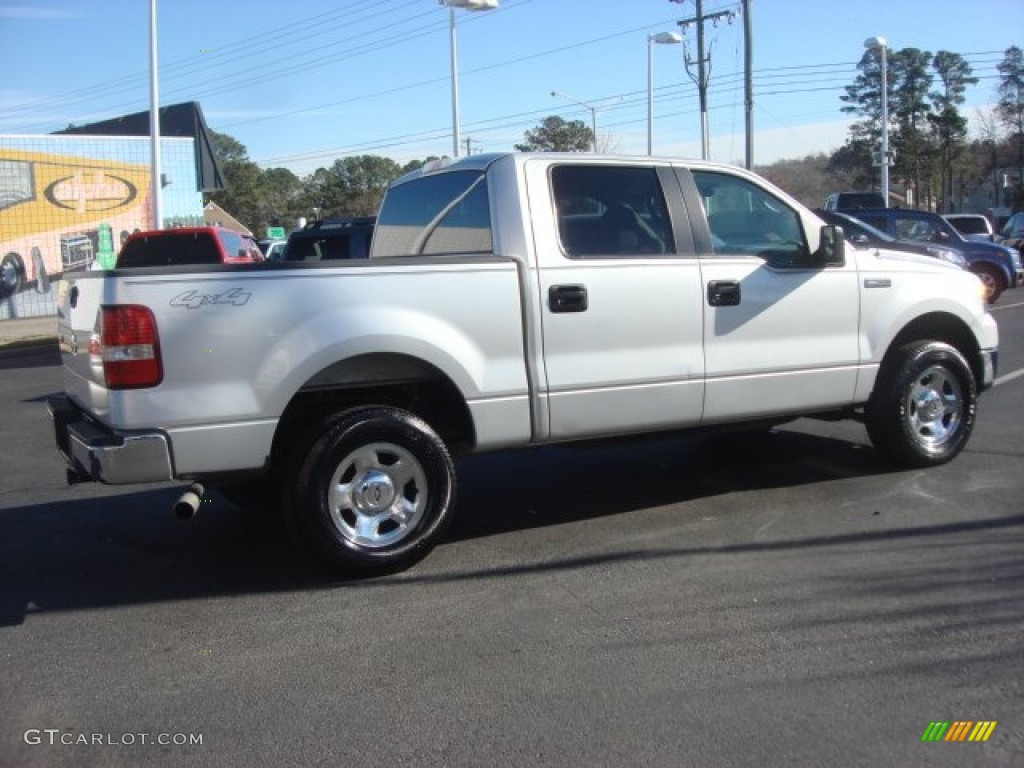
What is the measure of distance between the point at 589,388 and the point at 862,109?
69.6m

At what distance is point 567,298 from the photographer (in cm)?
511

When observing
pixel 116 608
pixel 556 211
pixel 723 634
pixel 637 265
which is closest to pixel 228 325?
pixel 116 608

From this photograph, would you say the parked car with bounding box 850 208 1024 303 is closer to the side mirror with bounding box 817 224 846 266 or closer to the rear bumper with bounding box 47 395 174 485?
the side mirror with bounding box 817 224 846 266

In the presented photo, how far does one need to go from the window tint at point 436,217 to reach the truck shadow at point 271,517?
1.56m

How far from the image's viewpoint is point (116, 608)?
458cm

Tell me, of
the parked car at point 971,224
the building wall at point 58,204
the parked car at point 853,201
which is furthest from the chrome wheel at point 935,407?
the building wall at point 58,204

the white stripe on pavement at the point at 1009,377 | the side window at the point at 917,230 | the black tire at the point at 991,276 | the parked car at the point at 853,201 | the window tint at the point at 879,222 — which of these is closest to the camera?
the white stripe on pavement at the point at 1009,377

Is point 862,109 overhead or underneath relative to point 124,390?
overhead

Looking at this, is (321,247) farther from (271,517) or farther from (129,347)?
(129,347)

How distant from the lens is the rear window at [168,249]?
14086mm

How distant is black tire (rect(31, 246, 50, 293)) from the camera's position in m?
27.3

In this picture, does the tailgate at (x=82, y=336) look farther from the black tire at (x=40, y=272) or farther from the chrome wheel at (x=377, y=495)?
the black tire at (x=40, y=272)

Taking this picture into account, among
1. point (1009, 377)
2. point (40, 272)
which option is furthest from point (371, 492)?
point (40, 272)

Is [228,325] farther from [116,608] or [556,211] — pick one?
[556,211]
